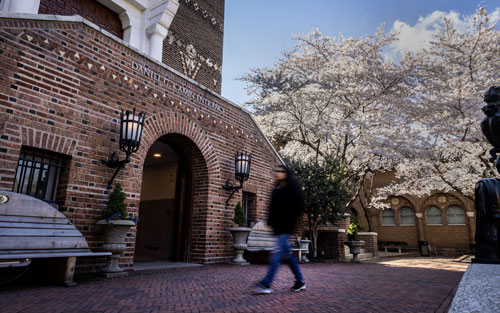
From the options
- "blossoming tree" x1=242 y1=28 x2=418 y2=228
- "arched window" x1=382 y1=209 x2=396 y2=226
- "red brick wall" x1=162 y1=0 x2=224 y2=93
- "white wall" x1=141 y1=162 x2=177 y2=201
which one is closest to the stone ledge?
"white wall" x1=141 y1=162 x2=177 y2=201

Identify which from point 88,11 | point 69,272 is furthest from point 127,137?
point 88,11

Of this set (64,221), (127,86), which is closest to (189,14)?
(127,86)

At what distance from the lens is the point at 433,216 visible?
24438 mm

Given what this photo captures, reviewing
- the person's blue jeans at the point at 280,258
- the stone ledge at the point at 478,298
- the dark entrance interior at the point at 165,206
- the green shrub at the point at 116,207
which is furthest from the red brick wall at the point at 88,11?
the stone ledge at the point at 478,298

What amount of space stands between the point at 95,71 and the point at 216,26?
33.4ft

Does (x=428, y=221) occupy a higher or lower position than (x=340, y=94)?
lower

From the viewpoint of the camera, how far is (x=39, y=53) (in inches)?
201

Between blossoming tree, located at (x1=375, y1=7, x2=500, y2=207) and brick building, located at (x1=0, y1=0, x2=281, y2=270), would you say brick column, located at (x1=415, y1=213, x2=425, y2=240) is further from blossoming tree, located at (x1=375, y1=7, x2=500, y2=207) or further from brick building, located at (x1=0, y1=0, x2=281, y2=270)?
brick building, located at (x1=0, y1=0, x2=281, y2=270)

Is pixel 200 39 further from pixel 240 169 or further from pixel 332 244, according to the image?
pixel 332 244

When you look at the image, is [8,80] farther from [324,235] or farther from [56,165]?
[324,235]

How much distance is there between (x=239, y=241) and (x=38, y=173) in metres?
4.49

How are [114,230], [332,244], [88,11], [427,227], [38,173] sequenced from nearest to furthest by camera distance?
[38,173]
[114,230]
[88,11]
[332,244]
[427,227]

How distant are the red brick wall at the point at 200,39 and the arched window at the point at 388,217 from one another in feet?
63.7

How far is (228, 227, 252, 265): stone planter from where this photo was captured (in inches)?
300
